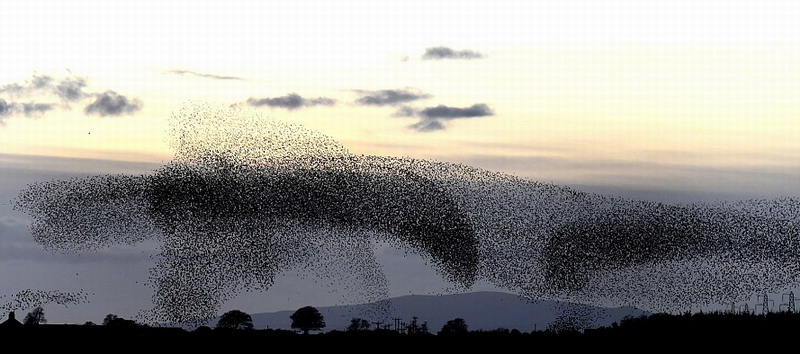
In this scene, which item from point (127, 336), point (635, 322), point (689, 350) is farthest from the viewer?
point (635, 322)

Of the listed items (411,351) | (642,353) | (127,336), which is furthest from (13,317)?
(642,353)

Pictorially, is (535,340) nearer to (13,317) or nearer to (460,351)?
(460,351)

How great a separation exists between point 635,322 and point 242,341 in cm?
4569

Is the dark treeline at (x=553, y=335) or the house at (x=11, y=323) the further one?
the house at (x=11, y=323)

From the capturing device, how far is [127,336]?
141 meters

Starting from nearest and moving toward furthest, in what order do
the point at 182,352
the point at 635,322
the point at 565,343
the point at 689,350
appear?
the point at 689,350, the point at 182,352, the point at 565,343, the point at 635,322

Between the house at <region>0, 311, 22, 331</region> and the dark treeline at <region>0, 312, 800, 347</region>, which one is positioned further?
the house at <region>0, 311, 22, 331</region>

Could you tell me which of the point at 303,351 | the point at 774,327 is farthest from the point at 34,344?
the point at 774,327

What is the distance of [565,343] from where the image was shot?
435 feet

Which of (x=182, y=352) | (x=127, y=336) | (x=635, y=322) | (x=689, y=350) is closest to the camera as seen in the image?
(x=689, y=350)

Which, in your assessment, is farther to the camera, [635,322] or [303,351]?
[635,322]

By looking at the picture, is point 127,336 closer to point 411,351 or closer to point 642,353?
point 411,351

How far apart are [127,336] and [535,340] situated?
1739 inches

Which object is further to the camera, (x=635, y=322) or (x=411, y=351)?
(x=635, y=322)
